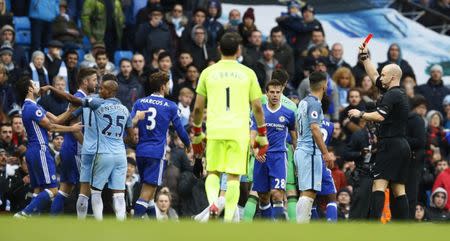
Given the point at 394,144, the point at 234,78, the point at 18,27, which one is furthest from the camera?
the point at 18,27

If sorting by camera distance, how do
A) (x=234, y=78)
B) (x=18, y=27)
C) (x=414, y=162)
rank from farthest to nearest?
1. (x=18, y=27)
2. (x=414, y=162)
3. (x=234, y=78)

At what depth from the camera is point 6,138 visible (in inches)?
926

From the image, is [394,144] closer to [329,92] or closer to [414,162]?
[414,162]

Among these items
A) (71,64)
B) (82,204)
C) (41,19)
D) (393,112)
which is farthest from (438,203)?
(41,19)

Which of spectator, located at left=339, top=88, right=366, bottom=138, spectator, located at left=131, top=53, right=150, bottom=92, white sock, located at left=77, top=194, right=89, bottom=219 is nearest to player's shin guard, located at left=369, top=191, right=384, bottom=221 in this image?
white sock, located at left=77, top=194, right=89, bottom=219

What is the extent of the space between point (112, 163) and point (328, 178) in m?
3.01

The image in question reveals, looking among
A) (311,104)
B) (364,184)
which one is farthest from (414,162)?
(311,104)

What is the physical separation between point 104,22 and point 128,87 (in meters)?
2.66

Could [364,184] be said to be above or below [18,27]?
below

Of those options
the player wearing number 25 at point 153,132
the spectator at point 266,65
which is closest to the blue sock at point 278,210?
the player wearing number 25 at point 153,132

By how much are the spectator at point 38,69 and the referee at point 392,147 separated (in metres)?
7.67

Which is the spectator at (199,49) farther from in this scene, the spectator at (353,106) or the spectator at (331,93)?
the spectator at (353,106)

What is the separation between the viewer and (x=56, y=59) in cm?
2600

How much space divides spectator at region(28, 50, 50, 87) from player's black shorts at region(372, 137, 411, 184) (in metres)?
7.99
